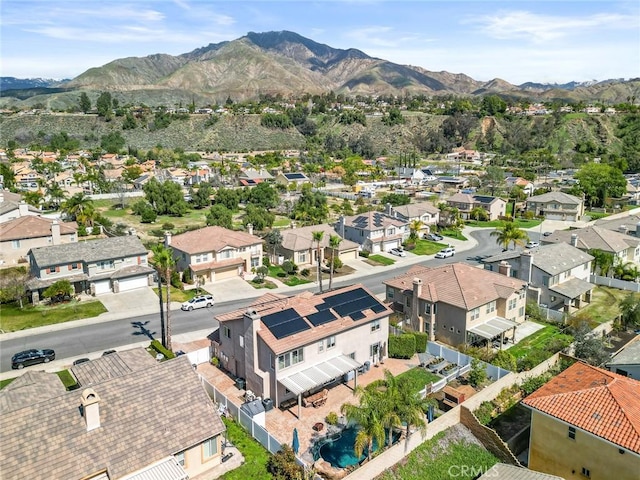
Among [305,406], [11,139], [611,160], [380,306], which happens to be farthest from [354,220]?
[11,139]

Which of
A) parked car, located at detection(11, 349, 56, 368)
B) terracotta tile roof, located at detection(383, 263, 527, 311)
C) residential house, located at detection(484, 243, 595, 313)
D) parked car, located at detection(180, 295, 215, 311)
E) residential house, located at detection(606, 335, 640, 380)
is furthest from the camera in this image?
parked car, located at detection(180, 295, 215, 311)

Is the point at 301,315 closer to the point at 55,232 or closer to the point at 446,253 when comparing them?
the point at 446,253

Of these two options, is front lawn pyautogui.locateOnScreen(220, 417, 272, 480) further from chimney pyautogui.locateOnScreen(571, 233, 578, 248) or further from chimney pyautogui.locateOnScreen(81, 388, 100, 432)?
chimney pyautogui.locateOnScreen(571, 233, 578, 248)

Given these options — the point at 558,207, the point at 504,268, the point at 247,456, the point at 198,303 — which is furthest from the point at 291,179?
the point at 247,456

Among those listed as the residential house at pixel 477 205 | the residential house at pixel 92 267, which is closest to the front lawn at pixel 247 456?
the residential house at pixel 92 267

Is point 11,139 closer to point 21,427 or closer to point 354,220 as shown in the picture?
point 354,220

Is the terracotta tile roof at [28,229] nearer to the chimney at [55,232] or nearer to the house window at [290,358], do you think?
the chimney at [55,232]

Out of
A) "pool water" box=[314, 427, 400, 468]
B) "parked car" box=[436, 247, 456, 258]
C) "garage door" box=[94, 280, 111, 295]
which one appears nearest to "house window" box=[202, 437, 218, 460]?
"pool water" box=[314, 427, 400, 468]
